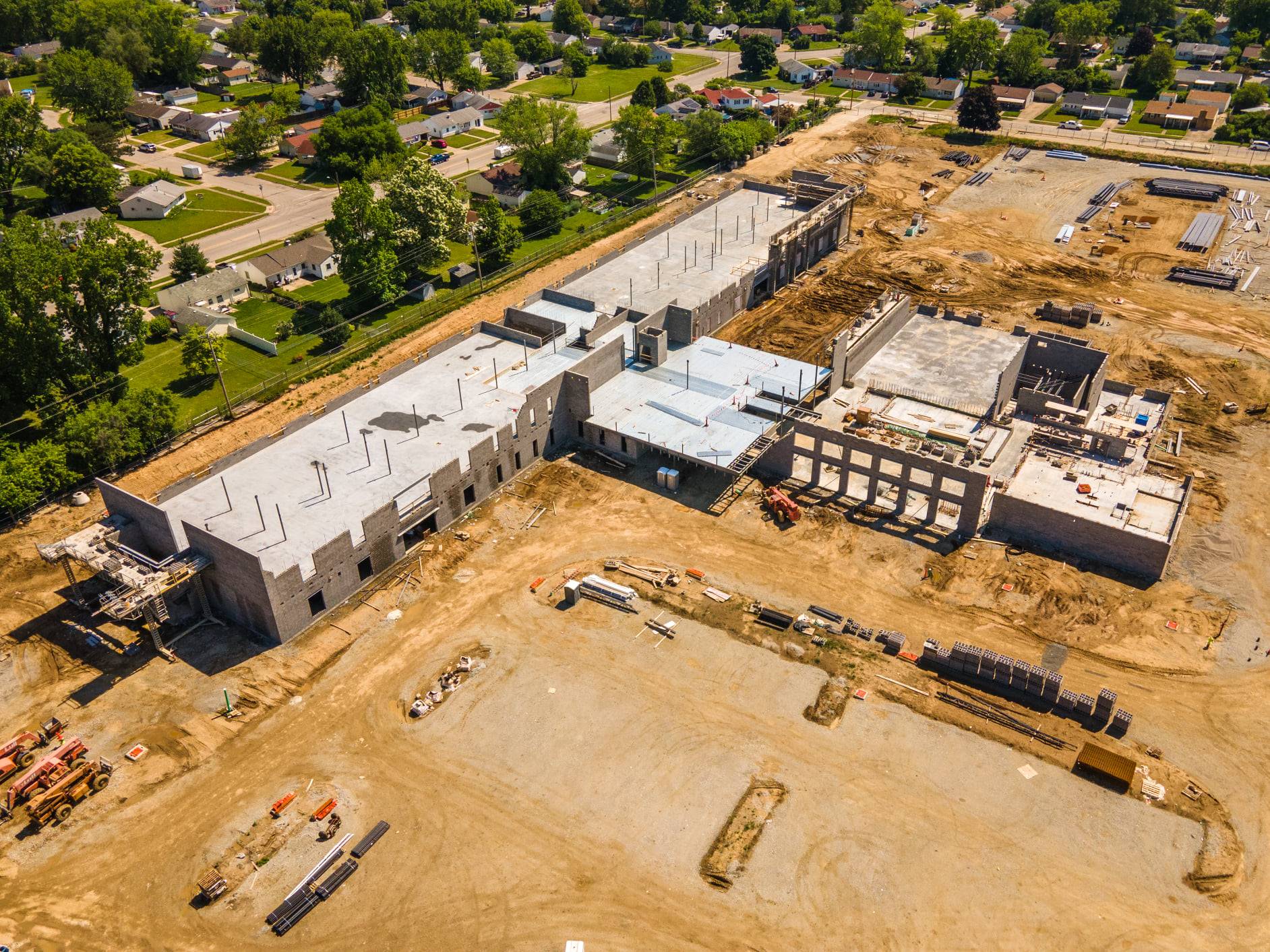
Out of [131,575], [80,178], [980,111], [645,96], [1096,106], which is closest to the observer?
[131,575]

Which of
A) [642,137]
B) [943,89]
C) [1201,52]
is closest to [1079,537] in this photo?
[642,137]

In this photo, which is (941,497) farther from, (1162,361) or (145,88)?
(145,88)

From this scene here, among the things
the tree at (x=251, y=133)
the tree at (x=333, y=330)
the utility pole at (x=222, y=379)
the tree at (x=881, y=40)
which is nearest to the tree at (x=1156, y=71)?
the tree at (x=881, y=40)

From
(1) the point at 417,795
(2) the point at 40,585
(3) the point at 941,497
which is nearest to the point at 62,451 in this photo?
(2) the point at 40,585

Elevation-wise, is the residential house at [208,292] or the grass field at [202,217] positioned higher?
the residential house at [208,292]

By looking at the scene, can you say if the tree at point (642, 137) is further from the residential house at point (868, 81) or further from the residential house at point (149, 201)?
the residential house at point (149, 201)

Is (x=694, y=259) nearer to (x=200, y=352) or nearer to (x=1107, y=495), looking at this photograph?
(x=1107, y=495)
